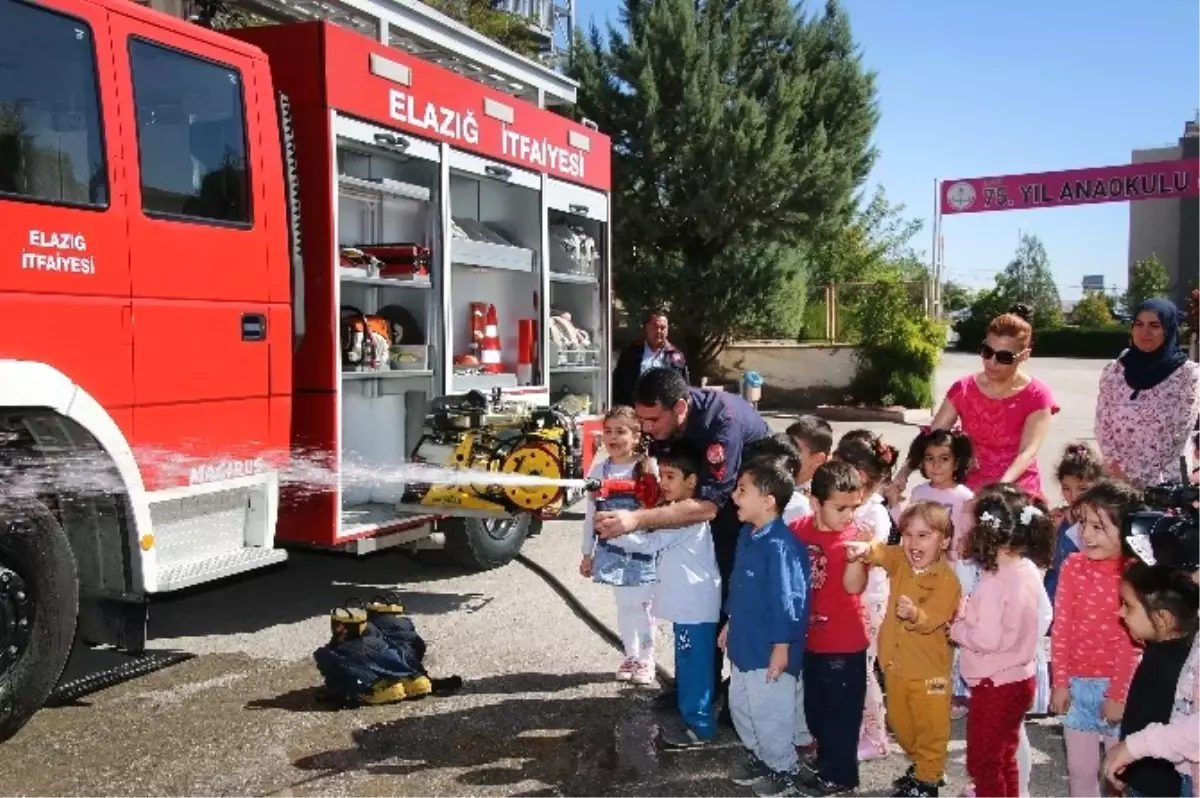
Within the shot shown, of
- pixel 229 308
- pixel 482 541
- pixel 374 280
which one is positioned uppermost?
pixel 374 280

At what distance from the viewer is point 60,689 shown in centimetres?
448

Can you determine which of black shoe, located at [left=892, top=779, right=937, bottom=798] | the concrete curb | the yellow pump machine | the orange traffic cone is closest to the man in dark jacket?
the orange traffic cone

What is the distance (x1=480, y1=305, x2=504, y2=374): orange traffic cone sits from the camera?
7.72 m

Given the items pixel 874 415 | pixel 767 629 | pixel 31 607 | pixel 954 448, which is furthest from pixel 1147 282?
pixel 31 607

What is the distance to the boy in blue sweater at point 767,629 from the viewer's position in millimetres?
3857

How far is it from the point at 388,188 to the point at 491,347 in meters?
1.68

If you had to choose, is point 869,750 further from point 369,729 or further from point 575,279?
point 575,279

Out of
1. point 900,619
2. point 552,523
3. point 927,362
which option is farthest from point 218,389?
point 927,362

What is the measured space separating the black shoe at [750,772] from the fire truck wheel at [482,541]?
3.03 meters

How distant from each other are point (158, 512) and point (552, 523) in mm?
4774

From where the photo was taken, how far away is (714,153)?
17.3m

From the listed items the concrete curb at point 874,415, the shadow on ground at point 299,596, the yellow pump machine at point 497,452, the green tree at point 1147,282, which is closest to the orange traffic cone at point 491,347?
the yellow pump machine at point 497,452

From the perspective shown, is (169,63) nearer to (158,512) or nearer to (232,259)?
(232,259)

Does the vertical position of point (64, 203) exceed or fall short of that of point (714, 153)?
it falls short
